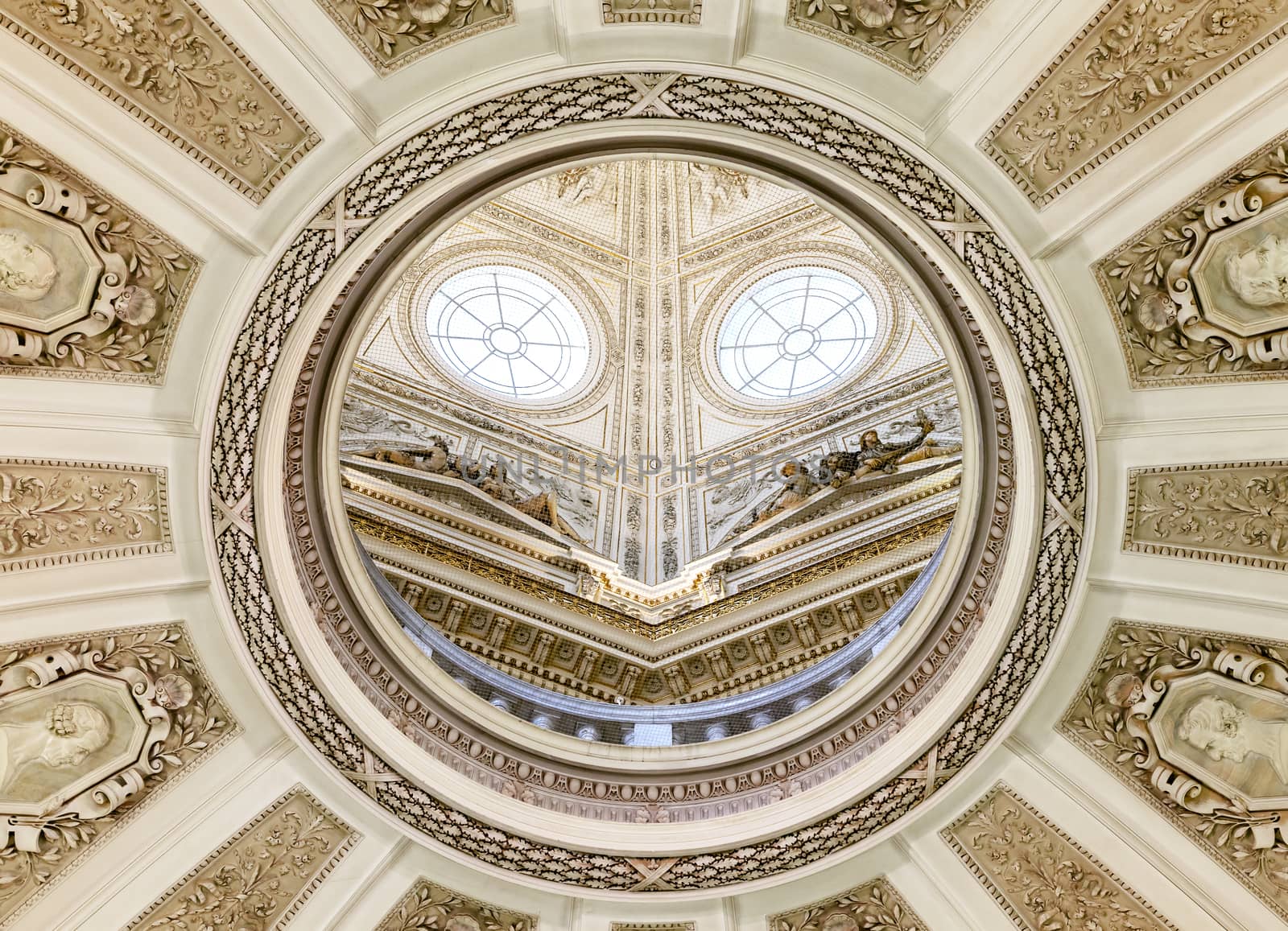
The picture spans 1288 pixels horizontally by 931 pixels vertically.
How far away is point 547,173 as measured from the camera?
7.05 metres

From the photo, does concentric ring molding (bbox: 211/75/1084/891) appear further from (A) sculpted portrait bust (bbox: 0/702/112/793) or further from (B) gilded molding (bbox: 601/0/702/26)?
(A) sculpted portrait bust (bbox: 0/702/112/793)

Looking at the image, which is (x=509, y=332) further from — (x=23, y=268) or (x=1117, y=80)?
(x=1117, y=80)

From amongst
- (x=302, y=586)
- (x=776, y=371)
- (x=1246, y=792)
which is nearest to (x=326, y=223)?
(x=302, y=586)

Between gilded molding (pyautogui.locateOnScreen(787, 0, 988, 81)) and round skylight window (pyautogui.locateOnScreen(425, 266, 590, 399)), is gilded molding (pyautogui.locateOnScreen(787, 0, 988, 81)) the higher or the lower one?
the lower one

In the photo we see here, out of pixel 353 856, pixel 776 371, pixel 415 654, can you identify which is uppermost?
pixel 776 371

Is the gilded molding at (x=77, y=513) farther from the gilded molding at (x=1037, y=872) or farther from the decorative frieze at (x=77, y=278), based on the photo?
the gilded molding at (x=1037, y=872)

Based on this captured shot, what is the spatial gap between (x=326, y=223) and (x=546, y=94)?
1785 millimetres

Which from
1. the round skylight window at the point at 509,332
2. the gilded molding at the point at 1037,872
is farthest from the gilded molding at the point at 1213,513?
the round skylight window at the point at 509,332

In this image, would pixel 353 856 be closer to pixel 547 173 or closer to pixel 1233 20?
pixel 547 173

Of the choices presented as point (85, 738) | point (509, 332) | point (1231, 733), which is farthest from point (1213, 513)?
point (509, 332)

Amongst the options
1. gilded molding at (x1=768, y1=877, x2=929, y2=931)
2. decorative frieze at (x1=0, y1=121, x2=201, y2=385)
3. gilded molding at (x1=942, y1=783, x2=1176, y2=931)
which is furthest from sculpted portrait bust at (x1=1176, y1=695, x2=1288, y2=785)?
decorative frieze at (x1=0, y1=121, x2=201, y2=385)

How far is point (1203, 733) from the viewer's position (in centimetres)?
706

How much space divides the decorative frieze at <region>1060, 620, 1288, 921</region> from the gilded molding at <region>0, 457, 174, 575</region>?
7160 millimetres

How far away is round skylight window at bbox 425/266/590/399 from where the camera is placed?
15172 millimetres
